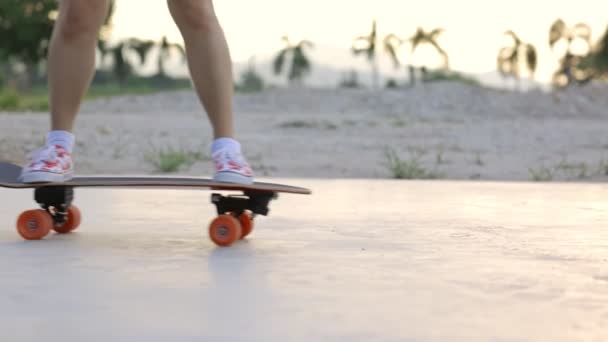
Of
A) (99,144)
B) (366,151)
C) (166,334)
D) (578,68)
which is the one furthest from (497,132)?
(578,68)

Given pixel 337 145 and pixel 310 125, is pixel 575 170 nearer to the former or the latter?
pixel 337 145

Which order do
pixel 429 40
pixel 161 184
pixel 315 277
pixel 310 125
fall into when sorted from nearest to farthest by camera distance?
1. pixel 315 277
2. pixel 161 184
3. pixel 310 125
4. pixel 429 40

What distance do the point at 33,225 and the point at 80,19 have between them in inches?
27.4

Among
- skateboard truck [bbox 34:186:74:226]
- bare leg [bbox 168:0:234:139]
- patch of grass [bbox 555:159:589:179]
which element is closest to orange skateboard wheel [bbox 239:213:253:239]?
bare leg [bbox 168:0:234:139]

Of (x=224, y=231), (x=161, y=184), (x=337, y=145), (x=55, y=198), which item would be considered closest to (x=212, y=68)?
(x=161, y=184)

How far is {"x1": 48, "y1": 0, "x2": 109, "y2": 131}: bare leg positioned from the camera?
3441 millimetres

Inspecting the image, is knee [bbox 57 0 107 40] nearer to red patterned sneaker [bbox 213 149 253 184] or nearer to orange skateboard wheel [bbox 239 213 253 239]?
red patterned sneaker [bbox 213 149 253 184]

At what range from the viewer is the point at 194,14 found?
329 cm

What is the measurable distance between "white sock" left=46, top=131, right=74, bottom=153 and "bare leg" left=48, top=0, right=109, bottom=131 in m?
0.03

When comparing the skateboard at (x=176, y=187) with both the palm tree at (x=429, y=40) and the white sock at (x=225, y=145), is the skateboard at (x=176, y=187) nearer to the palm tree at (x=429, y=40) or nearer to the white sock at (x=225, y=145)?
the white sock at (x=225, y=145)

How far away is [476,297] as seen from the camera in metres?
2.34

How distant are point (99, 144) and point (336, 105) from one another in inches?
806

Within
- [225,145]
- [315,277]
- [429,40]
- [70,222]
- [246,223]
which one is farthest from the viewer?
[429,40]

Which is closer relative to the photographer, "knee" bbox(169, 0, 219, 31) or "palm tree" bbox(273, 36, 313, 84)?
"knee" bbox(169, 0, 219, 31)
